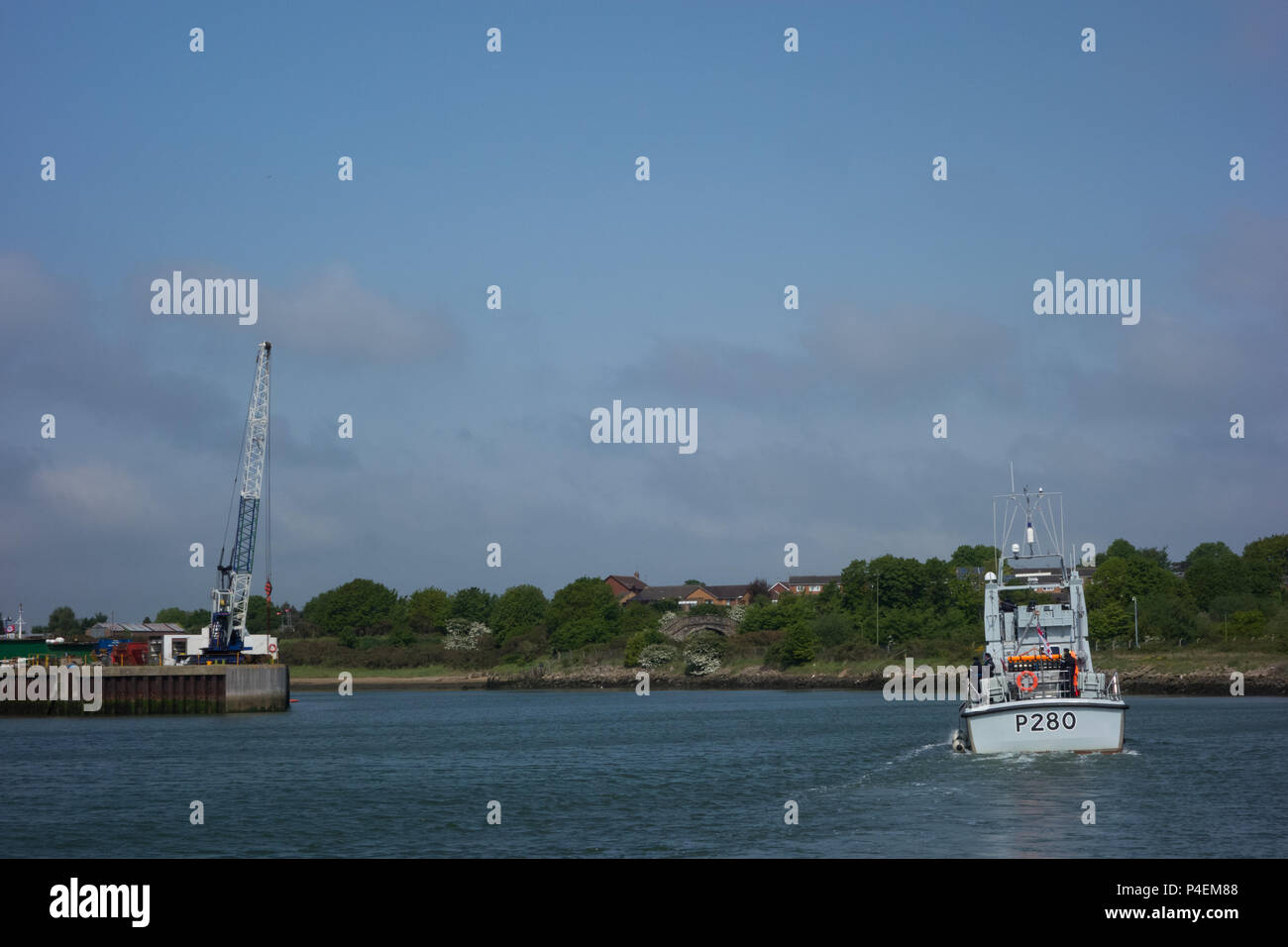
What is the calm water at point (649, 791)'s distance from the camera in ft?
104

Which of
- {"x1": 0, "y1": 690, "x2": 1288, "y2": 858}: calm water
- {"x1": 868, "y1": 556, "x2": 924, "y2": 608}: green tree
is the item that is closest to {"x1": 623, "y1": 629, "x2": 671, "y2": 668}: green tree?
{"x1": 868, "y1": 556, "x2": 924, "y2": 608}: green tree

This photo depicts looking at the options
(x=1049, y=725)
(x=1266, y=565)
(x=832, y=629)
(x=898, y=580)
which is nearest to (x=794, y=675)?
(x=832, y=629)

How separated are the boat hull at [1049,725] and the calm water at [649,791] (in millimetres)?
573

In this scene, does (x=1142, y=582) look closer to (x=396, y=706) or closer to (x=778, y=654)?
(x=778, y=654)

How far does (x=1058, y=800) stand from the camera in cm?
3588

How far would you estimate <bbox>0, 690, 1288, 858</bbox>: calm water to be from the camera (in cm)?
3156

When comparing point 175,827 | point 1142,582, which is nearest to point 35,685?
point 175,827

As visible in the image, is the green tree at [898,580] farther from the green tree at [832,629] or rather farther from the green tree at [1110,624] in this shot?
the green tree at [1110,624]

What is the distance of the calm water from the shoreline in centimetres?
3217

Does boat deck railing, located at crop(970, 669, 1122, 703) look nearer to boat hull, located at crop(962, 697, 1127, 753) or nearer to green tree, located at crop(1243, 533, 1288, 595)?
boat hull, located at crop(962, 697, 1127, 753)

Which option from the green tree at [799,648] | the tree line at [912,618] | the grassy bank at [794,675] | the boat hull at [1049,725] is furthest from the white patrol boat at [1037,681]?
the green tree at [799,648]

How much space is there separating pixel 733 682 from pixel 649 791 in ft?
368

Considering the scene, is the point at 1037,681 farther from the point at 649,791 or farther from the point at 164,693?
the point at 164,693
